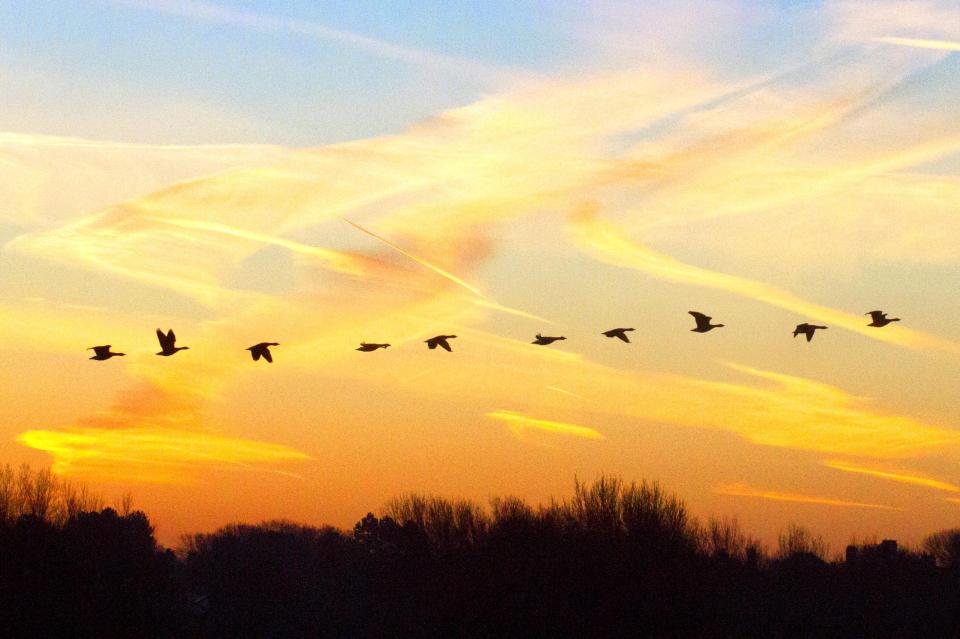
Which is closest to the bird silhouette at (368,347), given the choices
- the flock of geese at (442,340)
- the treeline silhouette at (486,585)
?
the flock of geese at (442,340)

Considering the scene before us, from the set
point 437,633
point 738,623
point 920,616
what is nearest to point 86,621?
point 437,633

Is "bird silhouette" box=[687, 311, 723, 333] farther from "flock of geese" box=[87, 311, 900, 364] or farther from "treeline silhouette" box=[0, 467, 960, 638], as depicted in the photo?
"treeline silhouette" box=[0, 467, 960, 638]

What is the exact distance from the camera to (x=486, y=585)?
234 feet

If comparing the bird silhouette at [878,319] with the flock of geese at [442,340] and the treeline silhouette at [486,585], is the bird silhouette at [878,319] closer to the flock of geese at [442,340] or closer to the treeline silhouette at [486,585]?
the flock of geese at [442,340]

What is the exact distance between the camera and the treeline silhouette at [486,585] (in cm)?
6475

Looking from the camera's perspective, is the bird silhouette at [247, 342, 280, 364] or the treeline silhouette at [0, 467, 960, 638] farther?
the treeline silhouette at [0, 467, 960, 638]

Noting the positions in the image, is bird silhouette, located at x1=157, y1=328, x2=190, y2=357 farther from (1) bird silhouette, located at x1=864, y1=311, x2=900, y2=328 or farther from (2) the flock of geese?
(1) bird silhouette, located at x1=864, y1=311, x2=900, y2=328

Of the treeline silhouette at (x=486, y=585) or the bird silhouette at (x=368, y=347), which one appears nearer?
the bird silhouette at (x=368, y=347)

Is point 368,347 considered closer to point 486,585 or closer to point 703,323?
point 703,323

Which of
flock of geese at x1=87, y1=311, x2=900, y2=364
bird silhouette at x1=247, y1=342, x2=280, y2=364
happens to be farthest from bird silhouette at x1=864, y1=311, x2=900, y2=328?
bird silhouette at x1=247, y1=342, x2=280, y2=364

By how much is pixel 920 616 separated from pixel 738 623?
23.7m

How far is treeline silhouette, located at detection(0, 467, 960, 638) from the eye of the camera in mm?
64750

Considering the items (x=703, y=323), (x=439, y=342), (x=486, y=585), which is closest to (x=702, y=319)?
(x=703, y=323)

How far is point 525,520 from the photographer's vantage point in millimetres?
78375
